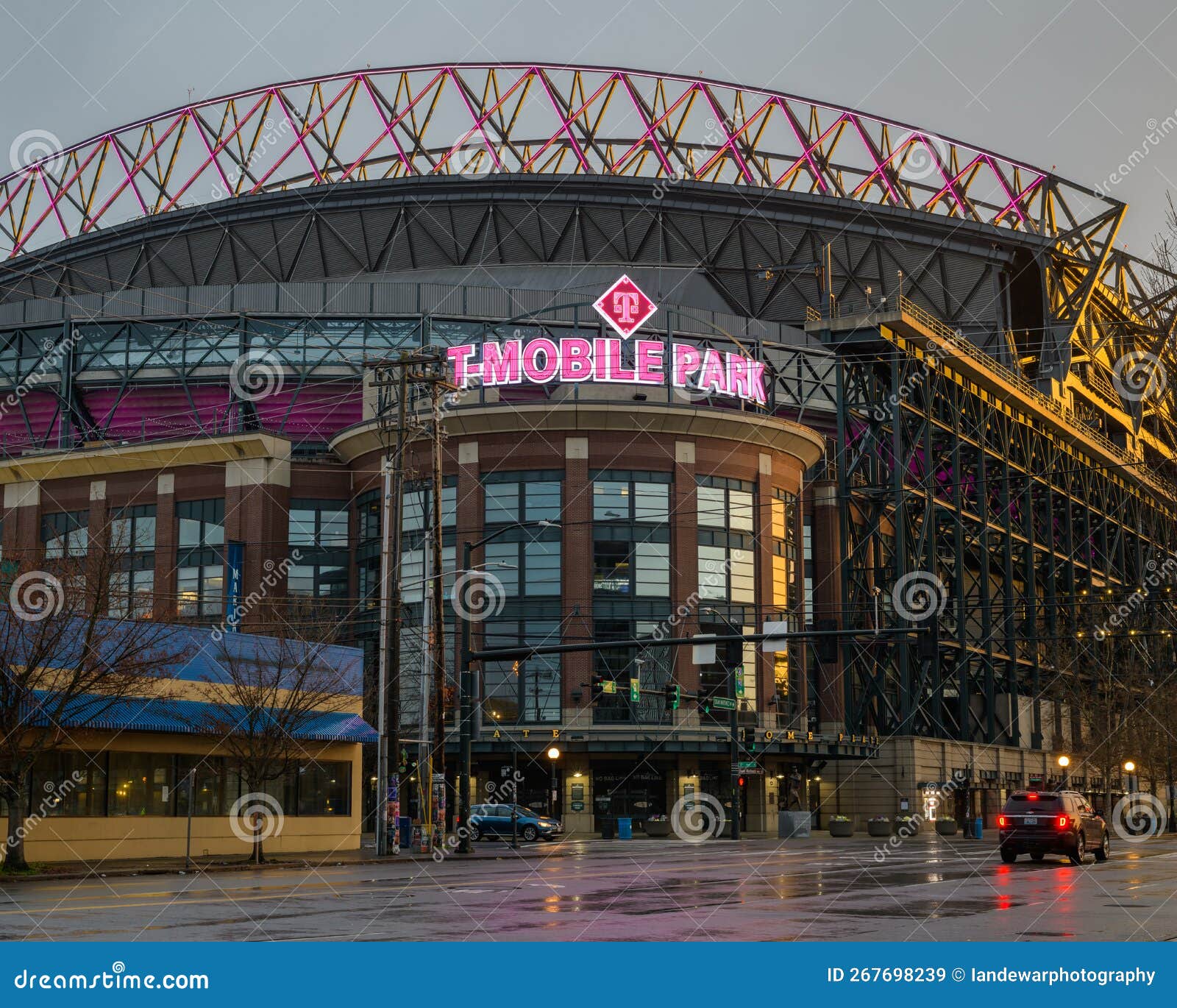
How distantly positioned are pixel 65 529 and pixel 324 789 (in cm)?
3608

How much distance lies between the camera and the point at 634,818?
238 feet

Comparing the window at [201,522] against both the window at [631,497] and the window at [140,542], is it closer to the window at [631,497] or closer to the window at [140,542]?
the window at [140,542]

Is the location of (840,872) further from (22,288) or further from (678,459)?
(22,288)

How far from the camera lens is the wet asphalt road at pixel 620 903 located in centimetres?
1825

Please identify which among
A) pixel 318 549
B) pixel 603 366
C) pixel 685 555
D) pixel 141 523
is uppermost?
pixel 603 366

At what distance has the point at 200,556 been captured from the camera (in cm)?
7712

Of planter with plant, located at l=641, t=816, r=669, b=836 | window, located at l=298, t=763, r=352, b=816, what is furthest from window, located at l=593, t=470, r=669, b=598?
window, located at l=298, t=763, r=352, b=816

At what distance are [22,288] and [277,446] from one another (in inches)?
1959

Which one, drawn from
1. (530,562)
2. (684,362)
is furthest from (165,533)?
(684,362)

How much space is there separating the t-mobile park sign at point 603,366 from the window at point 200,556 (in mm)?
14483

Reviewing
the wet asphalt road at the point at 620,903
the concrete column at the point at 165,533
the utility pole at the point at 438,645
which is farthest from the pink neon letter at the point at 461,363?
the wet asphalt road at the point at 620,903

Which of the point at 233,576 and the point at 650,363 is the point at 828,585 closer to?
the point at 650,363

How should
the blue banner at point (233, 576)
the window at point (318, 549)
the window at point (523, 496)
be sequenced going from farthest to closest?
the window at point (318, 549), the window at point (523, 496), the blue banner at point (233, 576)

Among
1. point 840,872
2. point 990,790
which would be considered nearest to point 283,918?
point 840,872
